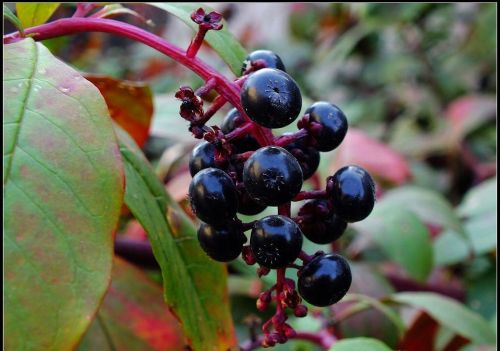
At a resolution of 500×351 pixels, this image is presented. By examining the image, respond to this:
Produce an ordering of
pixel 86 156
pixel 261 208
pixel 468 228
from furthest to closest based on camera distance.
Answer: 1. pixel 468 228
2. pixel 261 208
3. pixel 86 156

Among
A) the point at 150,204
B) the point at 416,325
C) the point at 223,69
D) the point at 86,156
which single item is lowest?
the point at 223,69

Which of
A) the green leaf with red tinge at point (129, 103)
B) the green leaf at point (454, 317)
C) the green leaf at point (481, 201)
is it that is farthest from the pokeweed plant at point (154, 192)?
the green leaf at point (481, 201)

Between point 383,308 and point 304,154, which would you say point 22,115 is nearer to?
point 304,154

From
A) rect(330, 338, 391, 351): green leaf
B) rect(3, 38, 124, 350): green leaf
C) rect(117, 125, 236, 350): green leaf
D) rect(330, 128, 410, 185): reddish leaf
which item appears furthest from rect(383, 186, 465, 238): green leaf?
rect(3, 38, 124, 350): green leaf

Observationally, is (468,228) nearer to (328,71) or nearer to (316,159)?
(316,159)

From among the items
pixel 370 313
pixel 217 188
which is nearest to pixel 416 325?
pixel 370 313

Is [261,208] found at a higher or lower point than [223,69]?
higher

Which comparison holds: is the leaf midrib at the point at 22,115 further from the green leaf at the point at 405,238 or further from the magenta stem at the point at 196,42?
the green leaf at the point at 405,238

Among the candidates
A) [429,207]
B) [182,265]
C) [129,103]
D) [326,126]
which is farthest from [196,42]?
[429,207]
